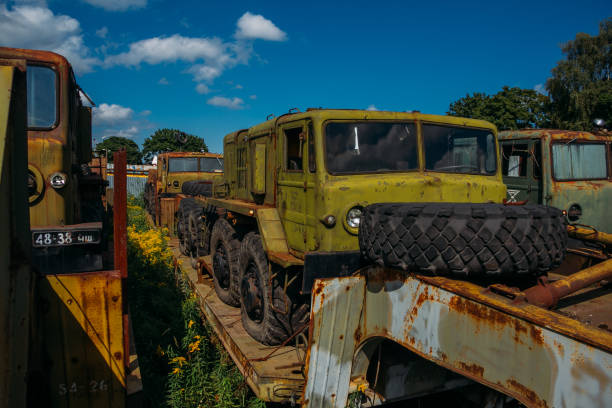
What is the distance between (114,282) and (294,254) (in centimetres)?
179

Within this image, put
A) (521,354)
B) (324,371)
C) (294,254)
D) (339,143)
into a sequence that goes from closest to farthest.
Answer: (521,354) → (324,371) → (339,143) → (294,254)

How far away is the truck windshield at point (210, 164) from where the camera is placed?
45.3ft

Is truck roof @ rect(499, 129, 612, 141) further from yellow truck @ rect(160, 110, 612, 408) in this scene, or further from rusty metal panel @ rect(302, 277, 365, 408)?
rusty metal panel @ rect(302, 277, 365, 408)

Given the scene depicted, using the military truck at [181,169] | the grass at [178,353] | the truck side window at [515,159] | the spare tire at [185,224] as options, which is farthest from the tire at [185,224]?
the truck side window at [515,159]

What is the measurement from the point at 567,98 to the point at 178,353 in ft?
84.3

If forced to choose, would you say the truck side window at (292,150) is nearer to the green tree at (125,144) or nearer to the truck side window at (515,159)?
the truck side window at (515,159)

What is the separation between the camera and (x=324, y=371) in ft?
11.3

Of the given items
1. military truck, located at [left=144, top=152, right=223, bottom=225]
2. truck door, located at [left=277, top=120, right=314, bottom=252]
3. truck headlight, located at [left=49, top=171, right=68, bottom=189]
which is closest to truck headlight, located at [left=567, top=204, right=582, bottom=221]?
truck door, located at [left=277, top=120, right=314, bottom=252]

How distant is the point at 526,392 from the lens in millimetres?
2041

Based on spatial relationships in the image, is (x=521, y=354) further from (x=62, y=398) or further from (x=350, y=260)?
(x=62, y=398)

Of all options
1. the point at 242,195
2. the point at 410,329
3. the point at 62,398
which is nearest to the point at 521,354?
the point at 410,329

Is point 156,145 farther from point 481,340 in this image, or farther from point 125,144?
point 481,340

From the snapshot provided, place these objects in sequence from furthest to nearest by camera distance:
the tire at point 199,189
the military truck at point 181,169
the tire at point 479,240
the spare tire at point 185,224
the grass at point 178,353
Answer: the military truck at point 181,169 → the spare tire at point 185,224 → the tire at point 199,189 → the grass at point 178,353 → the tire at point 479,240

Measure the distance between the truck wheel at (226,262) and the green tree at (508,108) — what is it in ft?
60.1
